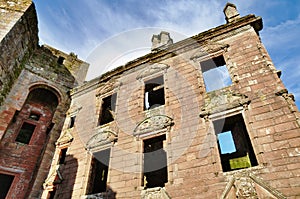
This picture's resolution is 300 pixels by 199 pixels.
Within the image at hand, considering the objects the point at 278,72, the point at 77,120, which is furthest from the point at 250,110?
the point at 77,120

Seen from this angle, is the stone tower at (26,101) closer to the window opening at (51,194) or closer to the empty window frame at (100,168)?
the window opening at (51,194)

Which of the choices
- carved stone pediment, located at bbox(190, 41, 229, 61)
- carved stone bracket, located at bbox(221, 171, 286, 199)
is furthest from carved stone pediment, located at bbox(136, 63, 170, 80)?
carved stone bracket, located at bbox(221, 171, 286, 199)

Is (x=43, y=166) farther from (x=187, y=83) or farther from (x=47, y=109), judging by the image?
(x=187, y=83)

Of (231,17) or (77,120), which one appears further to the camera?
(77,120)

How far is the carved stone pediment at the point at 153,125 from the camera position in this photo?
8457 mm

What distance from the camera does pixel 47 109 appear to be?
52.0 feet

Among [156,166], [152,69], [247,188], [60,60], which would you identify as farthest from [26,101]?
[247,188]

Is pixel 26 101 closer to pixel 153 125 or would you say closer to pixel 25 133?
pixel 25 133

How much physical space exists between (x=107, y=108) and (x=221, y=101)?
7.94 meters

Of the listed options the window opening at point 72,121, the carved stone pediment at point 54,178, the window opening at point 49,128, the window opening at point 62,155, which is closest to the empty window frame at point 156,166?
the carved stone pediment at point 54,178

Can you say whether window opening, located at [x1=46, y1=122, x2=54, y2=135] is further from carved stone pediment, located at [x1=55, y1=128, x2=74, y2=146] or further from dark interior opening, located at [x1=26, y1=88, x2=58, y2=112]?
carved stone pediment, located at [x1=55, y1=128, x2=74, y2=146]

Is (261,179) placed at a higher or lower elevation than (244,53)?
lower

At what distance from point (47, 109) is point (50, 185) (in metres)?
7.47

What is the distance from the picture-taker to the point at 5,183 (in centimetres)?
1223
